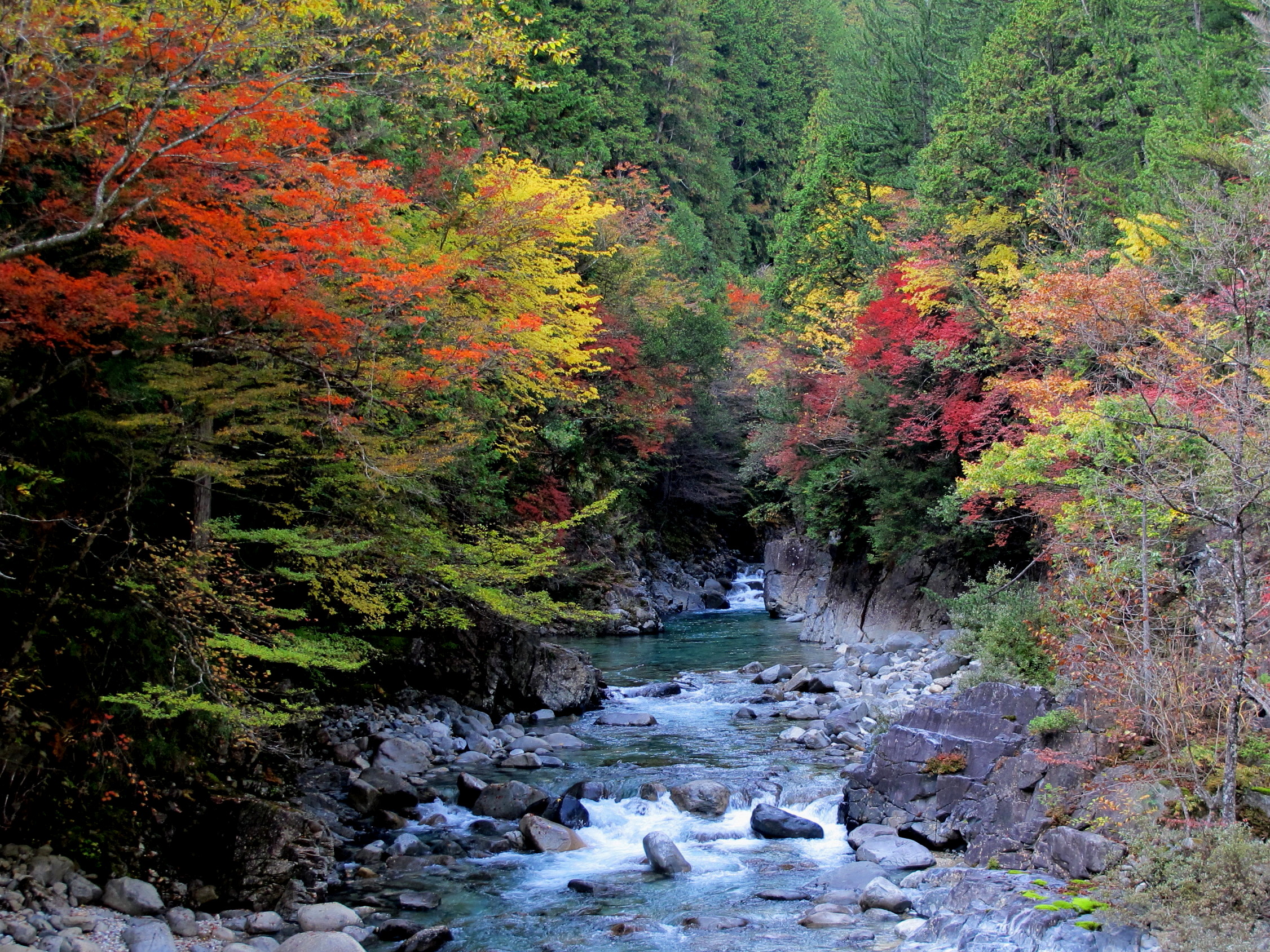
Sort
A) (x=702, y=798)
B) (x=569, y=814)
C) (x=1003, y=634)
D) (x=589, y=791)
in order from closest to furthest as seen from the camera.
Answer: (x=569, y=814), (x=702, y=798), (x=589, y=791), (x=1003, y=634)

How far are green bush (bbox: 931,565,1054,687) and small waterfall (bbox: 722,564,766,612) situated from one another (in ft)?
51.1

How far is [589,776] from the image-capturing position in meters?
11.4

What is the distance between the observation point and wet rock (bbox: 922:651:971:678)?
1415 cm

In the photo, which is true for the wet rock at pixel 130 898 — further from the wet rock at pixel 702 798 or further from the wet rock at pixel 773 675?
the wet rock at pixel 773 675

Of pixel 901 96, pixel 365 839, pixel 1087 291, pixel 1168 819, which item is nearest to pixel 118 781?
pixel 365 839

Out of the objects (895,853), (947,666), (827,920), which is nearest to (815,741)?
(947,666)

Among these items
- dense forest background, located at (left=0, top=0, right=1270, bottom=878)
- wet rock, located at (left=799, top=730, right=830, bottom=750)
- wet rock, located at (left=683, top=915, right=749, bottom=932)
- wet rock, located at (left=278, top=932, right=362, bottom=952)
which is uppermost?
dense forest background, located at (left=0, top=0, right=1270, bottom=878)

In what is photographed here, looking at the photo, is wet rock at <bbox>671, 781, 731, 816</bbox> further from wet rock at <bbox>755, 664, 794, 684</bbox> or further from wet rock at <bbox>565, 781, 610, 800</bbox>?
wet rock at <bbox>755, 664, 794, 684</bbox>

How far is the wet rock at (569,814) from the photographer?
1000 centimetres

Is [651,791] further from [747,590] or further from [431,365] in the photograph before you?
[747,590]

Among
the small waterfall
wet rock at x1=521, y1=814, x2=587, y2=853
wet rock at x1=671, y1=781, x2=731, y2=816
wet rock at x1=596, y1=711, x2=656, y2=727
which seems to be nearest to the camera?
wet rock at x1=521, y1=814, x2=587, y2=853

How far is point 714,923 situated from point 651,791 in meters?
2.94

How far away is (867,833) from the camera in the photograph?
30.2 ft

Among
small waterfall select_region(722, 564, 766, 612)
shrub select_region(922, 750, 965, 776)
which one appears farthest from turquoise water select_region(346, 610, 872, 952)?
small waterfall select_region(722, 564, 766, 612)
